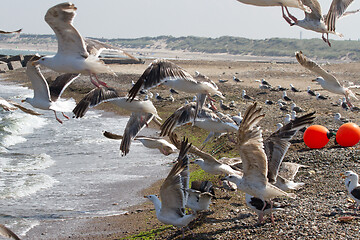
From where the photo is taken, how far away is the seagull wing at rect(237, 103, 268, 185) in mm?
6250

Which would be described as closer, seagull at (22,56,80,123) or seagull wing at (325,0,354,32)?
seagull wing at (325,0,354,32)

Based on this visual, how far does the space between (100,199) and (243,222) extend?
3731 mm

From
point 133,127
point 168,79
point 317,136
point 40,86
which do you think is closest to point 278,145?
point 168,79

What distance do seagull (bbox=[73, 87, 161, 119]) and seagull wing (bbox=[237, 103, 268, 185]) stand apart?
2.43 meters

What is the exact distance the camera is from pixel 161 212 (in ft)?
24.0

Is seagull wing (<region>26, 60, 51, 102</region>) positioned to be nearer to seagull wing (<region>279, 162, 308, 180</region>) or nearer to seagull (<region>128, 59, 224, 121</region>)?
seagull (<region>128, 59, 224, 121</region>)

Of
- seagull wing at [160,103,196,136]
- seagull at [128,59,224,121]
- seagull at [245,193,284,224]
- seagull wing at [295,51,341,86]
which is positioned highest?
seagull wing at [295,51,341,86]

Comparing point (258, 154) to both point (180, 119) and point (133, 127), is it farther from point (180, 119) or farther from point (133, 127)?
point (133, 127)

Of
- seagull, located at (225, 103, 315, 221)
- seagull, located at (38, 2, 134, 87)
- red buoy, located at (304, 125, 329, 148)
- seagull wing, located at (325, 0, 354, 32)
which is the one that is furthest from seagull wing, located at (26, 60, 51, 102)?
red buoy, located at (304, 125, 329, 148)

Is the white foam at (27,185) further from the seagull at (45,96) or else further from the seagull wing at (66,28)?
the seagull wing at (66,28)

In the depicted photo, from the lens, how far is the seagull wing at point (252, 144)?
246 inches

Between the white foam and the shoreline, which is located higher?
the shoreline

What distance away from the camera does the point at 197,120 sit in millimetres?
8781

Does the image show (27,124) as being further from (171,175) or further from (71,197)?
(171,175)
